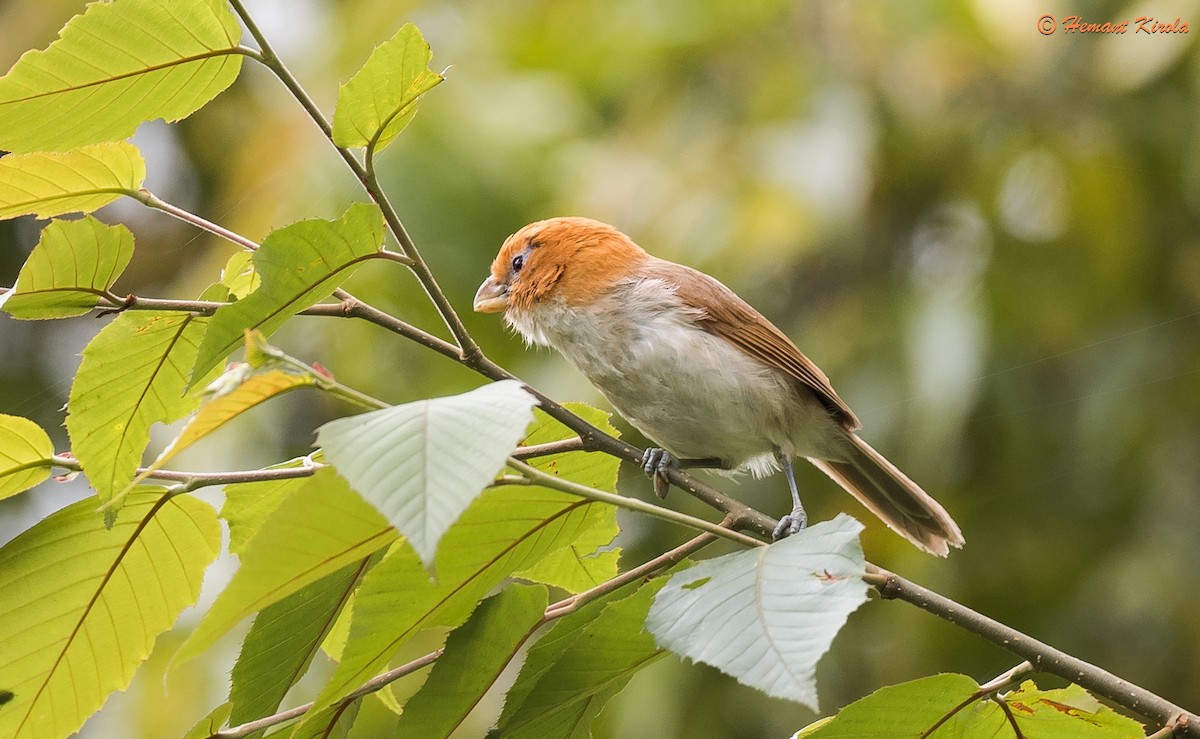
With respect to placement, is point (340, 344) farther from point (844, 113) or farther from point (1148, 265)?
point (1148, 265)

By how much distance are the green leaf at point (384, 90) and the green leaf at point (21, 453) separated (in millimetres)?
550

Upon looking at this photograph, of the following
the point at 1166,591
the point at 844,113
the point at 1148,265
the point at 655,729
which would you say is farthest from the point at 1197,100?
the point at 655,729

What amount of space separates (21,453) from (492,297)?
5.55ft

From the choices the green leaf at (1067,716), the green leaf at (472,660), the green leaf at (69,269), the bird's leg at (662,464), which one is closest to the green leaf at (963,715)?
the green leaf at (1067,716)

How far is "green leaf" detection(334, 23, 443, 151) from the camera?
1.41m

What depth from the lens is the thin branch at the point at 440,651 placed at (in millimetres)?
1464

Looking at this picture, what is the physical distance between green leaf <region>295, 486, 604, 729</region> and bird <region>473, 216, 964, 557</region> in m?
1.18

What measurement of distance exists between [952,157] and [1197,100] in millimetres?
1002

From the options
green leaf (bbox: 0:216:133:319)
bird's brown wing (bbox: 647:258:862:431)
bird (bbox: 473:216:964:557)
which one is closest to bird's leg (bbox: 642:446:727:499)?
bird (bbox: 473:216:964:557)

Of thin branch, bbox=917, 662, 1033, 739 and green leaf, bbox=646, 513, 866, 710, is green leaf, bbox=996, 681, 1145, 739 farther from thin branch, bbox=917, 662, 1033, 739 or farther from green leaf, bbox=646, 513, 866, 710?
green leaf, bbox=646, 513, 866, 710

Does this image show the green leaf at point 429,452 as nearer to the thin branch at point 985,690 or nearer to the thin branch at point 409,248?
the thin branch at point 409,248

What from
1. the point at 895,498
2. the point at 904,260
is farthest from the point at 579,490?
the point at 904,260

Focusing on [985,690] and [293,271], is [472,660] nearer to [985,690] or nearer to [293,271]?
[293,271]

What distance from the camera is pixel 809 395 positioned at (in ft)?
10.2
